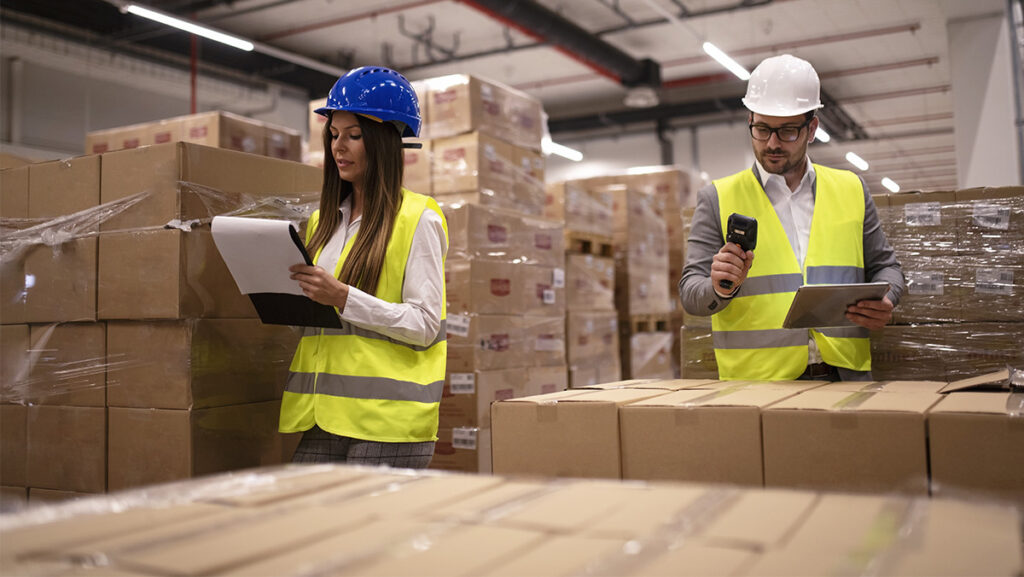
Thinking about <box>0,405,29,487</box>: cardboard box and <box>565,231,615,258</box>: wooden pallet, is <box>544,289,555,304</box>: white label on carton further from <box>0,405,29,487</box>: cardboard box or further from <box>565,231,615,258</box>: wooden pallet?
<box>0,405,29,487</box>: cardboard box

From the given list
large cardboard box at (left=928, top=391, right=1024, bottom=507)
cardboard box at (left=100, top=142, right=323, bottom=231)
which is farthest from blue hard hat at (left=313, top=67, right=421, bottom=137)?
large cardboard box at (left=928, top=391, right=1024, bottom=507)

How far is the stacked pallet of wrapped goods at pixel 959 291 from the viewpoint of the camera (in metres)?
2.80

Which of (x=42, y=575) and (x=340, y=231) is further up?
(x=340, y=231)

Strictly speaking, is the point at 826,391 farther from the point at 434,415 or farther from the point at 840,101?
the point at 840,101

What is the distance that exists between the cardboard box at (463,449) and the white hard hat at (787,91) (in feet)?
8.08

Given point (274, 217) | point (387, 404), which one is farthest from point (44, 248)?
point (387, 404)

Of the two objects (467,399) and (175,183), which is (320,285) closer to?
(175,183)

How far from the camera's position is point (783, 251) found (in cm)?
266

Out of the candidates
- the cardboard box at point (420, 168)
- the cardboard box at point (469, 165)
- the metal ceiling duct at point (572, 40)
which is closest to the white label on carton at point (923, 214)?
the cardboard box at point (469, 165)

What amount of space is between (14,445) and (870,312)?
9.31ft

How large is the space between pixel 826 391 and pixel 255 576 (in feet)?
4.79

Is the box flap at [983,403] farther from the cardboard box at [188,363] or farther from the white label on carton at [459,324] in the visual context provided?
the white label on carton at [459,324]

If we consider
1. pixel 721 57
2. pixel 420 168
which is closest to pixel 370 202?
pixel 420 168

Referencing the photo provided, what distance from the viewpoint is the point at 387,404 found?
7.84 ft
